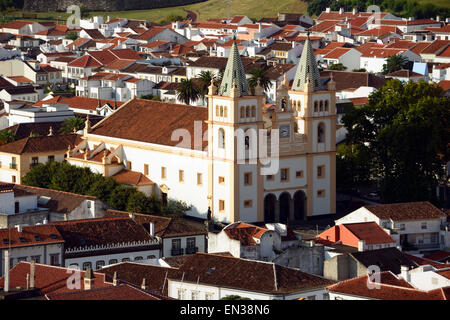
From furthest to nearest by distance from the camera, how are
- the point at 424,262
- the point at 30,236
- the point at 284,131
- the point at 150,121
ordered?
the point at 150,121 → the point at 284,131 → the point at 424,262 → the point at 30,236

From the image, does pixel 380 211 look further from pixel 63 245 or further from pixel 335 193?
pixel 63 245

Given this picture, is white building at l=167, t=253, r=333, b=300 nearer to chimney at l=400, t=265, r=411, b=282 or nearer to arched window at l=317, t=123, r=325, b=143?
chimney at l=400, t=265, r=411, b=282

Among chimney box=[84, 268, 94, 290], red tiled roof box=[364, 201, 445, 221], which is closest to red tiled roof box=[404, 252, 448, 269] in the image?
red tiled roof box=[364, 201, 445, 221]

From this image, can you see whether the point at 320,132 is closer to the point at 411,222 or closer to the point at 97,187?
the point at 411,222

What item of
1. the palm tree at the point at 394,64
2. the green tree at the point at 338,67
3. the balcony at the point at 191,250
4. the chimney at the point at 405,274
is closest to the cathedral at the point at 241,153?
the balcony at the point at 191,250

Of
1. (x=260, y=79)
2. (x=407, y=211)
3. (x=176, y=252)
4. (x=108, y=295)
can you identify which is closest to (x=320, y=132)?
(x=407, y=211)
